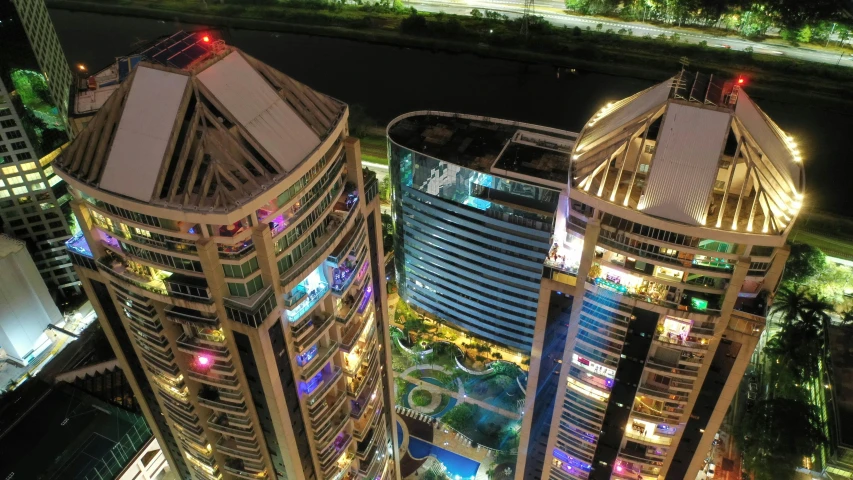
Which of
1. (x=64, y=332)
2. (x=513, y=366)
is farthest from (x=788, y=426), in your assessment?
(x=64, y=332)

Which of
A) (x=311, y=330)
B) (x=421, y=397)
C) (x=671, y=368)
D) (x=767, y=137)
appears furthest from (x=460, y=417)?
(x=767, y=137)

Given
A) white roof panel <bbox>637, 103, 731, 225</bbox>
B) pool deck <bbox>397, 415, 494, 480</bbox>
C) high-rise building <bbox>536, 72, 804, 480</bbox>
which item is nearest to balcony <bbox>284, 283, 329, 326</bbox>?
high-rise building <bbox>536, 72, 804, 480</bbox>

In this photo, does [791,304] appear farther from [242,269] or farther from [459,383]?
[242,269]

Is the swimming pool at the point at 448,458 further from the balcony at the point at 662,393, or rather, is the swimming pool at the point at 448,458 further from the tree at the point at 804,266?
the tree at the point at 804,266

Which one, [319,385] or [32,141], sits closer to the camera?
[319,385]

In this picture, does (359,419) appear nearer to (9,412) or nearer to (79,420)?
(79,420)
